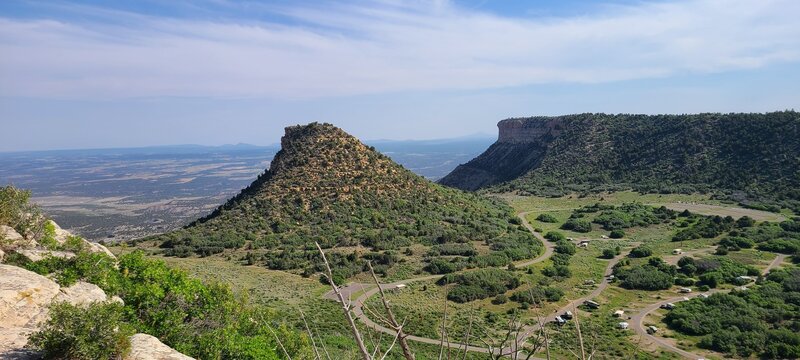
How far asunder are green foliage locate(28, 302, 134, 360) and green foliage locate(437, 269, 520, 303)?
2694 cm

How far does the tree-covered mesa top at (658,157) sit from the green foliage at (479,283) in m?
46.5

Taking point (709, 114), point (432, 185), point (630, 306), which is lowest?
point (630, 306)

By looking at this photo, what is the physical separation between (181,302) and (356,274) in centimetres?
2334

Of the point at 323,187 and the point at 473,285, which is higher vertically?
the point at 323,187

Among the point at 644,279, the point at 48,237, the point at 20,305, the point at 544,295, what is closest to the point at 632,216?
the point at 644,279

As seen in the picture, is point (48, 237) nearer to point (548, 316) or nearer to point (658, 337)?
point (548, 316)

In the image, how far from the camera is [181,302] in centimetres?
1349

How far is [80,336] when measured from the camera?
7.57m

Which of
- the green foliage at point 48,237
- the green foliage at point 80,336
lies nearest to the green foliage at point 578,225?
the green foliage at point 48,237

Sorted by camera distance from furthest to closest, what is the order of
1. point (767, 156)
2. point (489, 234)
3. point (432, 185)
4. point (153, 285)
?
point (767, 156)
point (432, 185)
point (489, 234)
point (153, 285)

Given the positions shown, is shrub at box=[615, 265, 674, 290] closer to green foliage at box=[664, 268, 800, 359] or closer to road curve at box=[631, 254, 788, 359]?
road curve at box=[631, 254, 788, 359]

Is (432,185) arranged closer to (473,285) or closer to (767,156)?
(473,285)

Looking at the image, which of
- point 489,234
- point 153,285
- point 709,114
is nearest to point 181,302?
point 153,285

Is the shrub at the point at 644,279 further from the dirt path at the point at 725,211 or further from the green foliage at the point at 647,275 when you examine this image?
the dirt path at the point at 725,211
